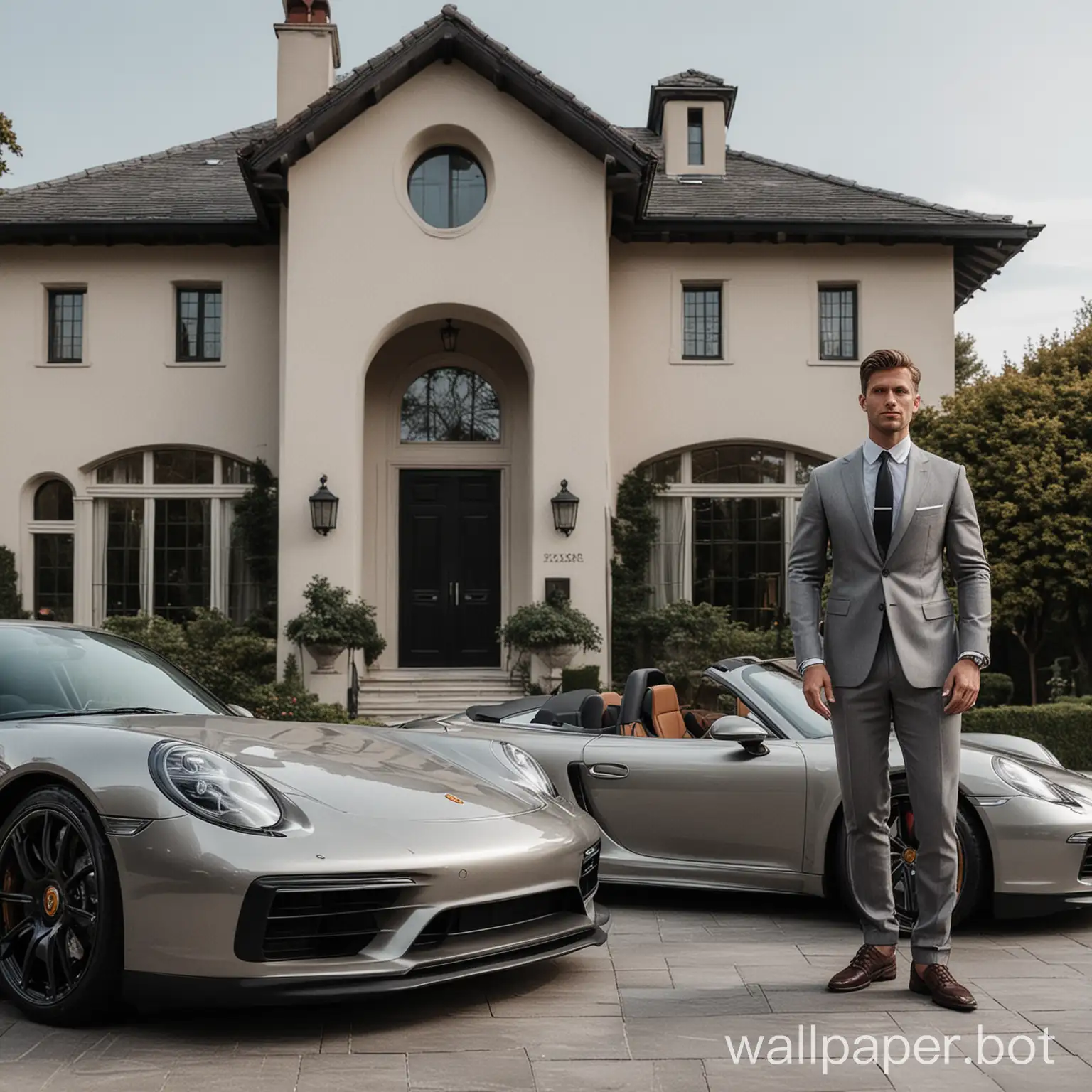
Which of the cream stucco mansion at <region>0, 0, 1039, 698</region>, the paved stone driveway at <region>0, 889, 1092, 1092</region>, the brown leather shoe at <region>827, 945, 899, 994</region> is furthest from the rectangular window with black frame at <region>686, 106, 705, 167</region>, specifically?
the brown leather shoe at <region>827, 945, 899, 994</region>

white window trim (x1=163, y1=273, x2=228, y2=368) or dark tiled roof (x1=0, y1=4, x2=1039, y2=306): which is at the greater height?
dark tiled roof (x1=0, y1=4, x2=1039, y2=306)

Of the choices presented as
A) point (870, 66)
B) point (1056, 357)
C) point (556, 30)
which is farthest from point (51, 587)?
point (1056, 357)

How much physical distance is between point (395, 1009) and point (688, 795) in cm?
203

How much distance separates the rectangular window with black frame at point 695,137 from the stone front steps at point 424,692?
28.3 feet

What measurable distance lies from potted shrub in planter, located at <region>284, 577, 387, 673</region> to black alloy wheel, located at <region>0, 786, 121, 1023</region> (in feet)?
34.8

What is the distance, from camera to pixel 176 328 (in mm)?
17516

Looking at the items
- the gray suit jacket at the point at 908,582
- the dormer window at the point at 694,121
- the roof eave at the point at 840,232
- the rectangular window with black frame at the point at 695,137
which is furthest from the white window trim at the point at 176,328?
the gray suit jacket at the point at 908,582

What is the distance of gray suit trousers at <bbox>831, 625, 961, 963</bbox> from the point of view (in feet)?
13.6

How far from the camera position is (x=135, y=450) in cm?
1738

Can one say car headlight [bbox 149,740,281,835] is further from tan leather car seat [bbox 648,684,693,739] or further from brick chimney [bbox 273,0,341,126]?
brick chimney [bbox 273,0,341,126]

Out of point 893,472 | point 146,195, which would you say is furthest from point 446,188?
point 893,472

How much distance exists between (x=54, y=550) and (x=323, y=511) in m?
4.70

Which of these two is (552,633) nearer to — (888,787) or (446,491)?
(446,491)

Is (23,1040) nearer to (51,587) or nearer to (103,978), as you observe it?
(103,978)
